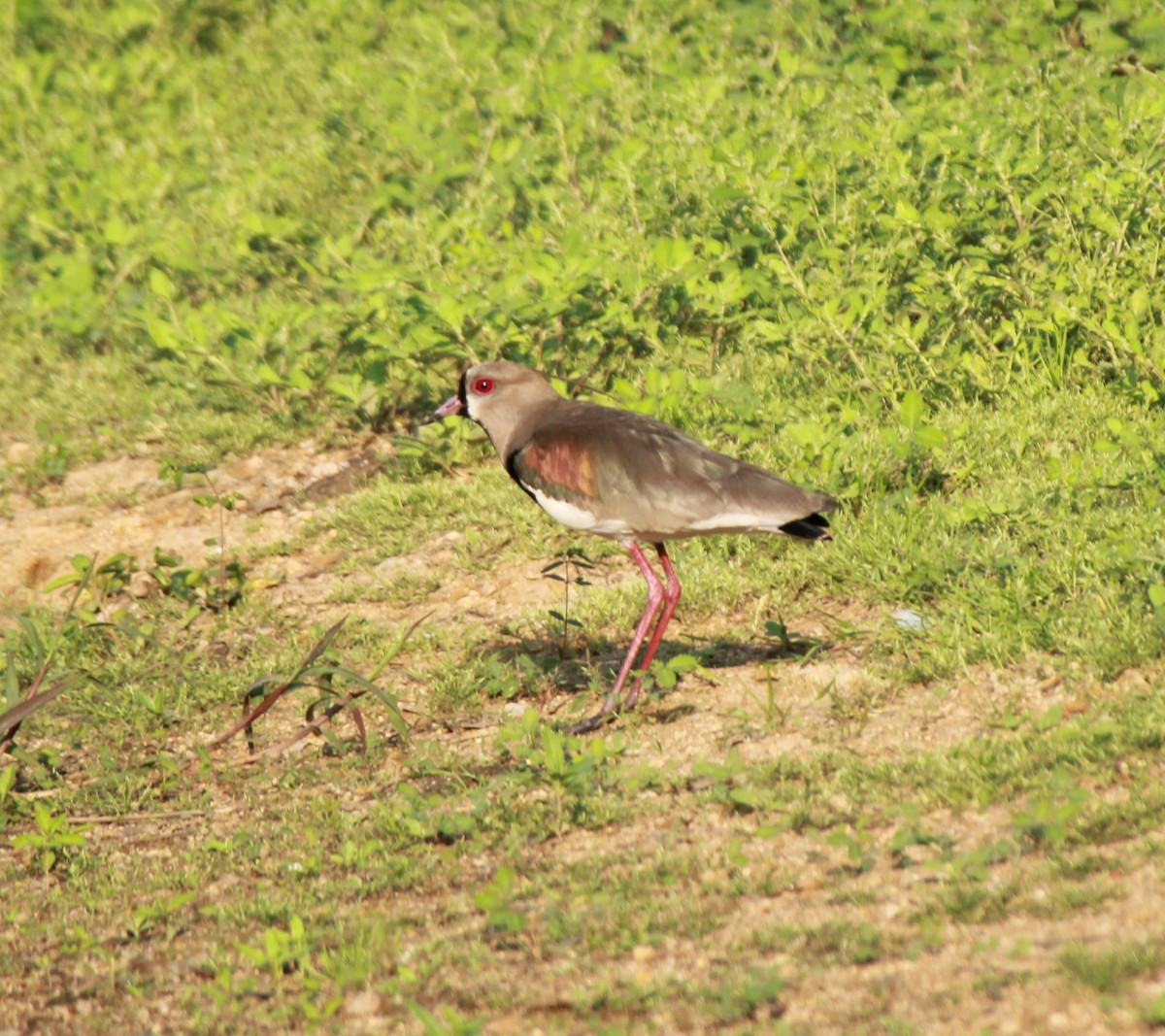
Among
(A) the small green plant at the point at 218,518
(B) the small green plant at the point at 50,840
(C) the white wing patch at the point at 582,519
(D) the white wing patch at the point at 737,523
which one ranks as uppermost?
(D) the white wing patch at the point at 737,523

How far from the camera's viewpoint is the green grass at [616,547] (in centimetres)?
425

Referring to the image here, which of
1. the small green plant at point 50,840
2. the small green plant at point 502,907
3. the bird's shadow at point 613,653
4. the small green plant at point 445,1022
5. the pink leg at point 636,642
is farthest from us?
the bird's shadow at point 613,653

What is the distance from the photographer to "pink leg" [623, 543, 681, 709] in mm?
5777

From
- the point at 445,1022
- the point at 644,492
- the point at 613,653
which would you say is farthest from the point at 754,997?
the point at 613,653

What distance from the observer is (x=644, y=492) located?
570 centimetres

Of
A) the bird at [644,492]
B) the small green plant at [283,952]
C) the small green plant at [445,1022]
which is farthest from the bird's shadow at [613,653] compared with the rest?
the small green plant at [445,1022]

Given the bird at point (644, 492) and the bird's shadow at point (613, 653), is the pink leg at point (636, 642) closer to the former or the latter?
the bird at point (644, 492)

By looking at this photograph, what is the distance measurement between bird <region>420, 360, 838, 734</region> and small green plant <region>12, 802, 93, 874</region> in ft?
5.72

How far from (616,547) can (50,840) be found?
2816 millimetres

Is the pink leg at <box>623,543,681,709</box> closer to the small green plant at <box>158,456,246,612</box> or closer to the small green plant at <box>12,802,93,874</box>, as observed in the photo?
the small green plant at <box>12,802,93,874</box>

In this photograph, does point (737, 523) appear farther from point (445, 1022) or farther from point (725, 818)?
point (445, 1022)

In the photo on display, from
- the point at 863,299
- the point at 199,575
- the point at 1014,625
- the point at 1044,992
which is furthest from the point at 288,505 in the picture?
the point at 1044,992

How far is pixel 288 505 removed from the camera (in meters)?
8.10

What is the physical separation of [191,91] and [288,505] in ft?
18.9
